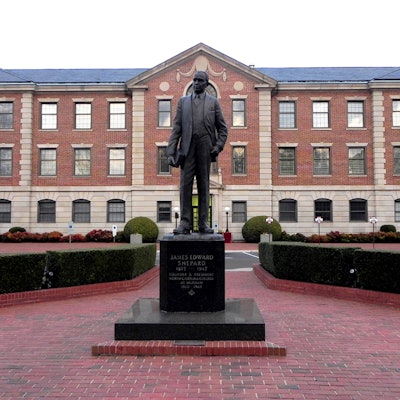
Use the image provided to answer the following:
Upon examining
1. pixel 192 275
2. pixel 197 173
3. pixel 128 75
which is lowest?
pixel 192 275

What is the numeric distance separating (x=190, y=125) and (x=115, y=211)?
82.9ft

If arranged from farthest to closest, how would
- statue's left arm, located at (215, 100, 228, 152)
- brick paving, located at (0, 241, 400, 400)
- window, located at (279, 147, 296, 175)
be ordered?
window, located at (279, 147, 296, 175), statue's left arm, located at (215, 100, 228, 152), brick paving, located at (0, 241, 400, 400)

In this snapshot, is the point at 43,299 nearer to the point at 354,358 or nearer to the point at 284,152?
the point at 354,358

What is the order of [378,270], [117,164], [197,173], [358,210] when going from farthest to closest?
[117,164] < [358,210] < [378,270] < [197,173]

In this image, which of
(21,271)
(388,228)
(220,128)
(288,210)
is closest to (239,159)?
(288,210)

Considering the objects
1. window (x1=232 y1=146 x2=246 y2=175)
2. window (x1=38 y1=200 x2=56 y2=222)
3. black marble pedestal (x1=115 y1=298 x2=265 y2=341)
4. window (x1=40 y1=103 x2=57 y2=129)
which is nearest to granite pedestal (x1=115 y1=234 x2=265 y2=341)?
black marble pedestal (x1=115 y1=298 x2=265 y2=341)

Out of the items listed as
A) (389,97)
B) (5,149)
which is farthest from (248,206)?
(5,149)

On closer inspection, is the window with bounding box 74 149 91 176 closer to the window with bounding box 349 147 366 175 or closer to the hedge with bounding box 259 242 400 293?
the window with bounding box 349 147 366 175

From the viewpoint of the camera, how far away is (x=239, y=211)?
31.4 meters

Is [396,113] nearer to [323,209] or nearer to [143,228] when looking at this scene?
[323,209]

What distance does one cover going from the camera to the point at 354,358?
5594 millimetres

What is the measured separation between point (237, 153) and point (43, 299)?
2341 centimetres

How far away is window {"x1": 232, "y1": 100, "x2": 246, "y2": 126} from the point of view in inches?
1238

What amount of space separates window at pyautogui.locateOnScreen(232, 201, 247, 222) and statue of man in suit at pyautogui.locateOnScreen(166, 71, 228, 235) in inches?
936
